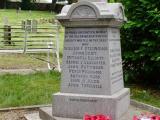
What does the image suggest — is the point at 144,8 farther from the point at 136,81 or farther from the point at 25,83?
the point at 25,83

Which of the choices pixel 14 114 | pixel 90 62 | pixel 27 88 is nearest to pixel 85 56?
pixel 90 62

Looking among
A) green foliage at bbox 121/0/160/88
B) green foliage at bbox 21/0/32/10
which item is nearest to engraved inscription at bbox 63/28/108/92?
green foliage at bbox 121/0/160/88

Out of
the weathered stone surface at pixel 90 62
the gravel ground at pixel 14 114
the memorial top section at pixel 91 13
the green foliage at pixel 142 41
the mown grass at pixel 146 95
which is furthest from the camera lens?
the green foliage at pixel 142 41

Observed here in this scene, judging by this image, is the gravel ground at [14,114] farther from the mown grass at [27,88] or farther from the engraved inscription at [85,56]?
the engraved inscription at [85,56]

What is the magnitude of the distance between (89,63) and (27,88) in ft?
12.5

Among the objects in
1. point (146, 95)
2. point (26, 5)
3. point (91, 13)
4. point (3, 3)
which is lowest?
point (146, 95)

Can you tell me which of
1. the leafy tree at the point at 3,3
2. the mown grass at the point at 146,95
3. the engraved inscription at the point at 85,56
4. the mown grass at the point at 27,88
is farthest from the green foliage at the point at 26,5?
the engraved inscription at the point at 85,56

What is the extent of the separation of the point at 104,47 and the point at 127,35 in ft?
15.1

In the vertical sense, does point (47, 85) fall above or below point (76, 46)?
below

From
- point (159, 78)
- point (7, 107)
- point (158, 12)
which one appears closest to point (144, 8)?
point (158, 12)

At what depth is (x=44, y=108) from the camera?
8.54 m

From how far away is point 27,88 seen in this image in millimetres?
11352

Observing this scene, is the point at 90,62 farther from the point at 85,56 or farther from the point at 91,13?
the point at 91,13

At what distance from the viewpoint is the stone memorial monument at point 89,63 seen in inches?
300
